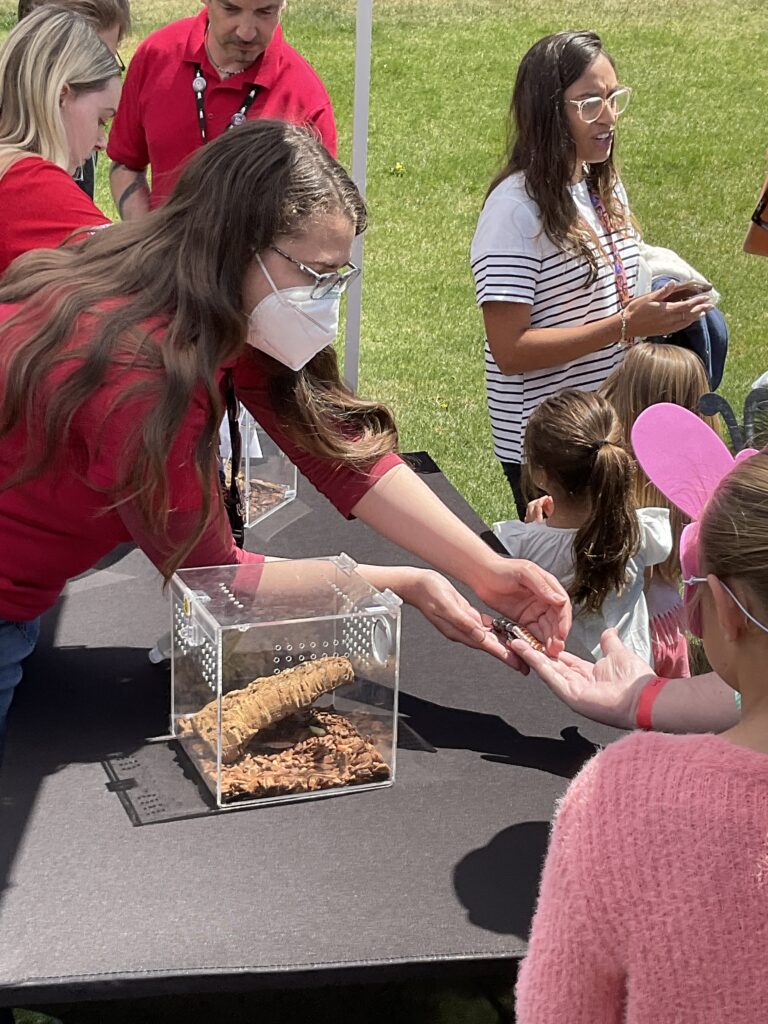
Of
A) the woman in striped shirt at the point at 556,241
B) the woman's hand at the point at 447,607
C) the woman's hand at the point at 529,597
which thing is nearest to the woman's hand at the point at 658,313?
the woman in striped shirt at the point at 556,241

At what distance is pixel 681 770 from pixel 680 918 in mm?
107

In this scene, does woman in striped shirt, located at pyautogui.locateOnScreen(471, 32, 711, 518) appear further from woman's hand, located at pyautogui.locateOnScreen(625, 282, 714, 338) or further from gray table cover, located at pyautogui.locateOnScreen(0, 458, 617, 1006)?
gray table cover, located at pyautogui.locateOnScreen(0, 458, 617, 1006)

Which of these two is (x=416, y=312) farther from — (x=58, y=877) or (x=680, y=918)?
(x=680, y=918)

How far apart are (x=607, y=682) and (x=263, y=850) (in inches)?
18.1

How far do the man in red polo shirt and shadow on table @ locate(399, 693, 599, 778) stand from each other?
1.76 metres

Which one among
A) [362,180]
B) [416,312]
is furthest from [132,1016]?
[416,312]

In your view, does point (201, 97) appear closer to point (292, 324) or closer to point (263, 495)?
point (263, 495)

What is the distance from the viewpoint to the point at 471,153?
9461 mm

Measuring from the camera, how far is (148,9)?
10.9m

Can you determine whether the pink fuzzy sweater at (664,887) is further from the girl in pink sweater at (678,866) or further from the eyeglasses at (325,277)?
the eyeglasses at (325,277)

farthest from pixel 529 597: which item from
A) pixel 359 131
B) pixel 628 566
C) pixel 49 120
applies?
pixel 359 131

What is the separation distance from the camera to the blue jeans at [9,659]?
5.66 feet

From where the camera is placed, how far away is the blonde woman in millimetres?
2285

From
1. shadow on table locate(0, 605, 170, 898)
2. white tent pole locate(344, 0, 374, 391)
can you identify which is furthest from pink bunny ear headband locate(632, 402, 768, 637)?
white tent pole locate(344, 0, 374, 391)
